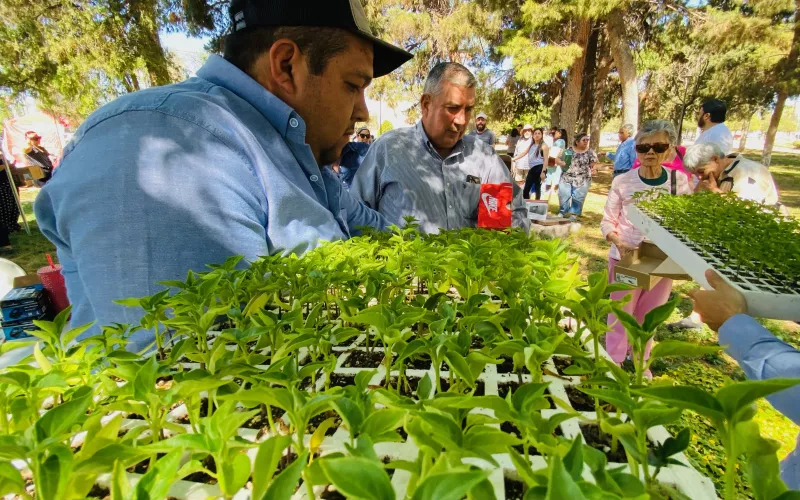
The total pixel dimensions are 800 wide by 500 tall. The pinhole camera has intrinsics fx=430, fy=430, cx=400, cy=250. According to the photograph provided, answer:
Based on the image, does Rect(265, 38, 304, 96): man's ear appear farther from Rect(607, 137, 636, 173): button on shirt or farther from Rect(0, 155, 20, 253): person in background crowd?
Rect(0, 155, 20, 253): person in background crowd

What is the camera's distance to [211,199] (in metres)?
1.38

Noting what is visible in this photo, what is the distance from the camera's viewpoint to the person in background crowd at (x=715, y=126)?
5.15 metres

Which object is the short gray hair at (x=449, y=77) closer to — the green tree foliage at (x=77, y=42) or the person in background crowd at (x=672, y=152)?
the person in background crowd at (x=672, y=152)

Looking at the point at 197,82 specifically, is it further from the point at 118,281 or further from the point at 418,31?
the point at 418,31

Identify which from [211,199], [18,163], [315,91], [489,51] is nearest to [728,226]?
[315,91]

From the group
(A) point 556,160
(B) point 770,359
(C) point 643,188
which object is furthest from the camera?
(A) point 556,160

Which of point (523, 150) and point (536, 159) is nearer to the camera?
point (536, 159)

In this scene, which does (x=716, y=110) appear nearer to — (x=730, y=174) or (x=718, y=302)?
(x=730, y=174)

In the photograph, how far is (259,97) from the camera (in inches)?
68.2

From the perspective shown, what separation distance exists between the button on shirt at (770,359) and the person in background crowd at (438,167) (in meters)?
1.70

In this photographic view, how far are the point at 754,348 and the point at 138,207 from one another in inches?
80.6

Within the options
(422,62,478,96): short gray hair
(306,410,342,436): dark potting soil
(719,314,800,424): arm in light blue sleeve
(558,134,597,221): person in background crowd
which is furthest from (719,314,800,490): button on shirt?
(558,134,597,221): person in background crowd

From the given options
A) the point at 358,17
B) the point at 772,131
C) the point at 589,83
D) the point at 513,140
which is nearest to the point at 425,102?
the point at 358,17

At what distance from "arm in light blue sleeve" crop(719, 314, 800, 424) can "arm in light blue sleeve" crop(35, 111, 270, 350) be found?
64.6 inches
